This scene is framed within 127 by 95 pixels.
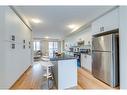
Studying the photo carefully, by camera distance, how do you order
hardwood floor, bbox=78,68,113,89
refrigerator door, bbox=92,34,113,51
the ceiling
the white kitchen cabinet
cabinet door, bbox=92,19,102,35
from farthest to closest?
the white kitchen cabinet < cabinet door, bbox=92,19,102,35 < the ceiling < refrigerator door, bbox=92,34,113,51 < hardwood floor, bbox=78,68,113,89

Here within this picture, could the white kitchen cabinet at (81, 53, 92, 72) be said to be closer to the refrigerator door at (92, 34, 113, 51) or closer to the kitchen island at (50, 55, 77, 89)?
the refrigerator door at (92, 34, 113, 51)

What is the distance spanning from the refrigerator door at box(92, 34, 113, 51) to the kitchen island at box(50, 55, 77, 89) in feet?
3.83

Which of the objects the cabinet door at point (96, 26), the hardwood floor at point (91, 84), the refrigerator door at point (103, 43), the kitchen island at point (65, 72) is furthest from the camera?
the cabinet door at point (96, 26)

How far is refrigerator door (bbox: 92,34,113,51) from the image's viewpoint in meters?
3.54

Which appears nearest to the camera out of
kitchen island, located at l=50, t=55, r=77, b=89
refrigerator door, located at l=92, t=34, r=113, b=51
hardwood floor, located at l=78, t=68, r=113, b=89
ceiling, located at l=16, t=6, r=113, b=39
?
Answer: kitchen island, located at l=50, t=55, r=77, b=89

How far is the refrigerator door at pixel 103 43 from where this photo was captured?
3.54 m

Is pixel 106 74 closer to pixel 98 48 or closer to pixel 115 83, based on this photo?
pixel 115 83

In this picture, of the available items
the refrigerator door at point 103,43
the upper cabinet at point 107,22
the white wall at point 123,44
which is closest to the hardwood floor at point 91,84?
the white wall at point 123,44

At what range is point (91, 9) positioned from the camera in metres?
3.90

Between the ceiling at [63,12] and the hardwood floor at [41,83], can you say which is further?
the ceiling at [63,12]

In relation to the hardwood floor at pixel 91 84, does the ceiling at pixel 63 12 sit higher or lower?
higher

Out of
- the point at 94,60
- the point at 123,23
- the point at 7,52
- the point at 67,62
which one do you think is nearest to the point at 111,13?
the point at 123,23

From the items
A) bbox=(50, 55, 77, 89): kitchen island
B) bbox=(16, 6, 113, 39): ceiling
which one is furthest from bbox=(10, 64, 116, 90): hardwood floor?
bbox=(16, 6, 113, 39): ceiling

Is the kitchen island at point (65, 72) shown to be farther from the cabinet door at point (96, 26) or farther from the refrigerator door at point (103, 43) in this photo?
the cabinet door at point (96, 26)
